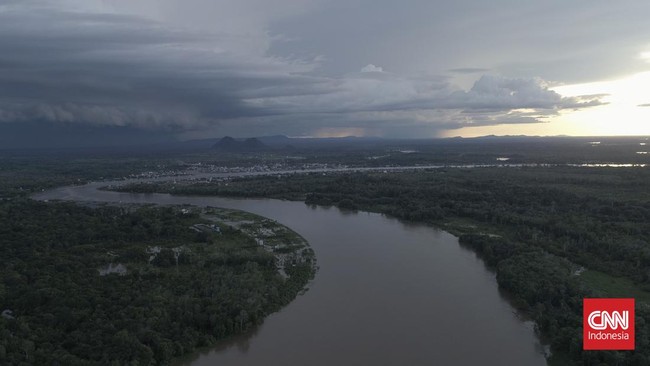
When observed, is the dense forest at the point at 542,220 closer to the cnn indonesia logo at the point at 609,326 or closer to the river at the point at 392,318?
the cnn indonesia logo at the point at 609,326

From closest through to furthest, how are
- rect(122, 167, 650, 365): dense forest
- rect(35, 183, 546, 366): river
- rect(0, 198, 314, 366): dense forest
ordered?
rect(0, 198, 314, 366): dense forest
rect(35, 183, 546, 366): river
rect(122, 167, 650, 365): dense forest

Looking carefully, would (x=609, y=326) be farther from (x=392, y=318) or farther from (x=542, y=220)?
(x=542, y=220)

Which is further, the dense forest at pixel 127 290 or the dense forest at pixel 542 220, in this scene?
the dense forest at pixel 542 220

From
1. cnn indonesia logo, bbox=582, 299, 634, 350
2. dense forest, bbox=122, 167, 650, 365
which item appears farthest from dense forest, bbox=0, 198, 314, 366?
cnn indonesia logo, bbox=582, 299, 634, 350

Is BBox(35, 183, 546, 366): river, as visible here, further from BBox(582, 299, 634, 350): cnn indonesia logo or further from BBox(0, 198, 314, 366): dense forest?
BBox(582, 299, 634, 350): cnn indonesia logo

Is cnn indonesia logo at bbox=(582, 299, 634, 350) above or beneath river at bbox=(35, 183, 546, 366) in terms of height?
above

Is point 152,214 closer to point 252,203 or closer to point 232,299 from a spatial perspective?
point 252,203

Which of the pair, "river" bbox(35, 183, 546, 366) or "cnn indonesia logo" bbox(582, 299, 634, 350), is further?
"river" bbox(35, 183, 546, 366)

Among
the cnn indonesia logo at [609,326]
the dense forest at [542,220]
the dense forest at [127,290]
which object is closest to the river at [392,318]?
the dense forest at [127,290]

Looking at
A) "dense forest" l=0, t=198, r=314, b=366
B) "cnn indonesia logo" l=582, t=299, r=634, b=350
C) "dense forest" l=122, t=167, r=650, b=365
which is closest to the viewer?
"cnn indonesia logo" l=582, t=299, r=634, b=350
